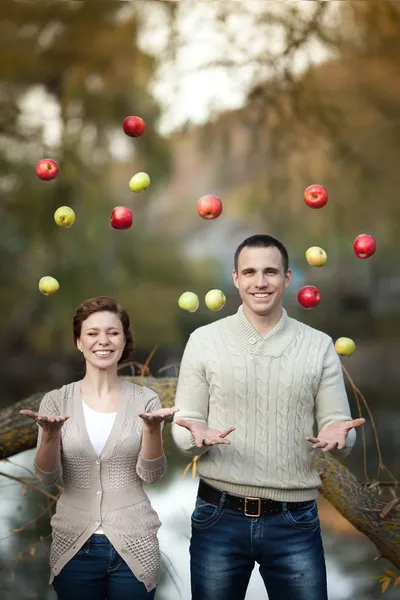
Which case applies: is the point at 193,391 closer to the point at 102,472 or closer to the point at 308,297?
the point at 102,472

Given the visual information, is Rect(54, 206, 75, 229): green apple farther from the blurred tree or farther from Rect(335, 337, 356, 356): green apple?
the blurred tree

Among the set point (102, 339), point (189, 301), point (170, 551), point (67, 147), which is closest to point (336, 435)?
point (102, 339)

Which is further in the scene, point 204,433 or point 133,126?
point 133,126

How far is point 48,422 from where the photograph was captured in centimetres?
132

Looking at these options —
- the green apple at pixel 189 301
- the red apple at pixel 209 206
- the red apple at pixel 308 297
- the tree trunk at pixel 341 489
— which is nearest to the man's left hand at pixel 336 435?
the red apple at pixel 308 297

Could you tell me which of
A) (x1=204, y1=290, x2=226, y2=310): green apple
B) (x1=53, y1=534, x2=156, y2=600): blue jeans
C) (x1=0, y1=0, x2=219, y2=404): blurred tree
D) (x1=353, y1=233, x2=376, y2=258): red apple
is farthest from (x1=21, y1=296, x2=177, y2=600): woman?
(x1=0, y1=0, x2=219, y2=404): blurred tree

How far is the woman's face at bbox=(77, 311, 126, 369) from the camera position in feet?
4.62

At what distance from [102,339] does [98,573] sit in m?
0.37

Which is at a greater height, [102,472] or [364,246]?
[364,246]

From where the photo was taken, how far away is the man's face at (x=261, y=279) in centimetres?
144

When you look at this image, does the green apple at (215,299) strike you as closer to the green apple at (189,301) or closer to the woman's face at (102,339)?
the green apple at (189,301)

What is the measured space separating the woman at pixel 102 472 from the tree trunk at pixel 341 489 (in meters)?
0.86

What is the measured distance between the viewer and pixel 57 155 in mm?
4820

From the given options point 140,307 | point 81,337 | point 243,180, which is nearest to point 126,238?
point 140,307
